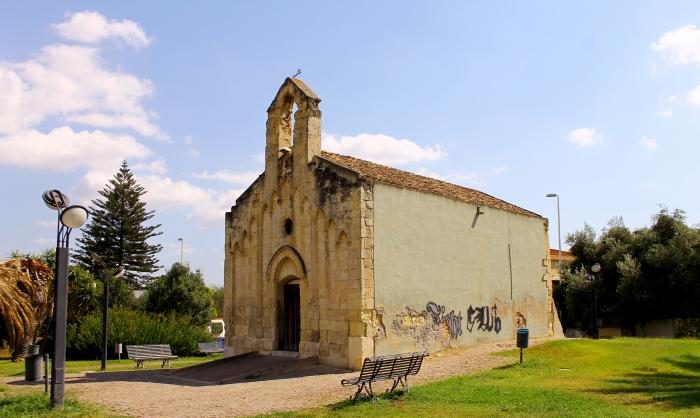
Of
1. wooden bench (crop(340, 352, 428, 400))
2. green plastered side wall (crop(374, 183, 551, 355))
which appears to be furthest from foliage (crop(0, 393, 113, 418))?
green plastered side wall (crop(374, 183, 551, 355))

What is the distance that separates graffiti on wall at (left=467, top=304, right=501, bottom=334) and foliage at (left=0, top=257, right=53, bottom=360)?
16.2 meters

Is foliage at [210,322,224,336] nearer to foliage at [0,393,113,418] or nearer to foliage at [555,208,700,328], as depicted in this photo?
foliage at [555,208,700,328]

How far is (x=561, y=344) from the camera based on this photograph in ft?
62.6

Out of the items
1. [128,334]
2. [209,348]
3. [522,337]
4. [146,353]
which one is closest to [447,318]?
[522,337]

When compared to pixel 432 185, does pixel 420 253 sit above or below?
below

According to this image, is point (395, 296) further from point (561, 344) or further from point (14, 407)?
point (14, 407)

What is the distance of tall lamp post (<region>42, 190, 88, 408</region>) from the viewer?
11.5m

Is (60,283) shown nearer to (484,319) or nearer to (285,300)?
(285,300)

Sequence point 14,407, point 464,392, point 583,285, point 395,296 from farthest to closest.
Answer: point 583,285
point 395,296
point 464,392
point 14,407

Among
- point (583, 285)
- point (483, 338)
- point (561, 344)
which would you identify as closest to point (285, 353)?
point (483, 338)

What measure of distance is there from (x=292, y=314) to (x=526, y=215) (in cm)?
1059

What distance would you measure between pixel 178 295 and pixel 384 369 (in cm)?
3227

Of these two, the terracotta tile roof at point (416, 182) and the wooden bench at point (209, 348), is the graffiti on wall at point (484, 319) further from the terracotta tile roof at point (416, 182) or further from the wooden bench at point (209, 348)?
the wooden bench at point (209, 348)

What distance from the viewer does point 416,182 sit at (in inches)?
815
